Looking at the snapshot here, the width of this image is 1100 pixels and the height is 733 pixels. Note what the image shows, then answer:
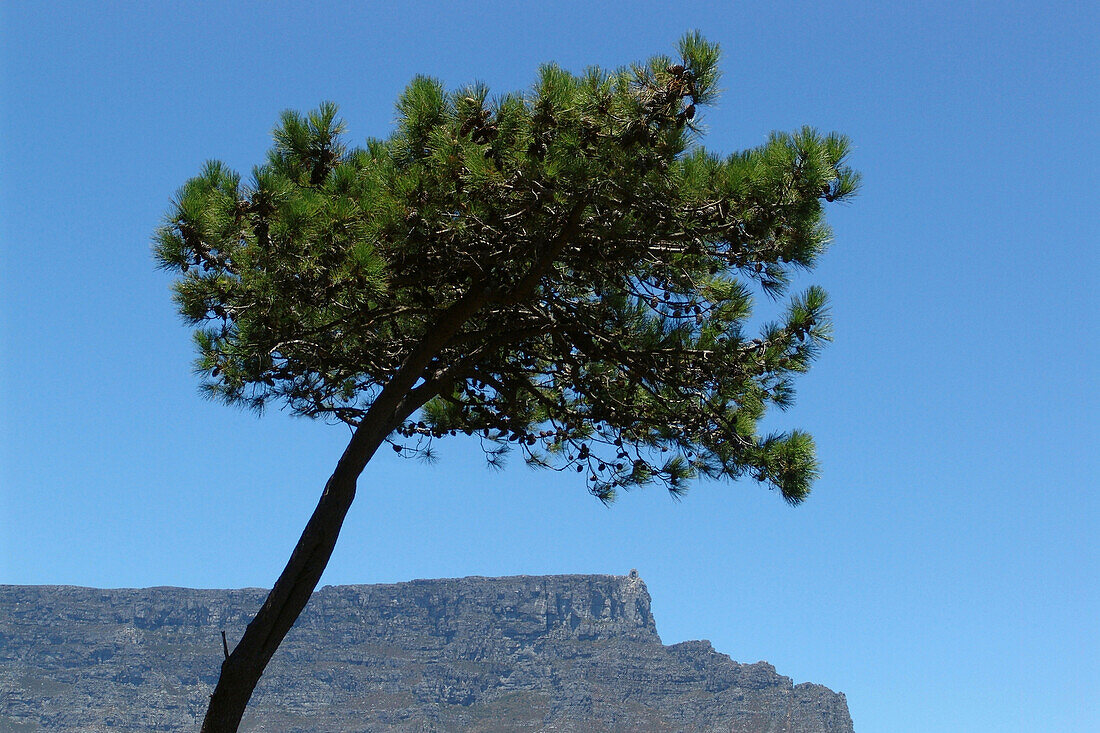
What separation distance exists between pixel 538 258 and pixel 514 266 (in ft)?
1.12

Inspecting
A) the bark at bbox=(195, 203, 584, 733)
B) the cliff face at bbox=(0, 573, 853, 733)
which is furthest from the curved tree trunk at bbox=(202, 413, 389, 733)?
the cliff face at bbox=(0, 573, 853, 733)

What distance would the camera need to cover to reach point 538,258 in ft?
24.1

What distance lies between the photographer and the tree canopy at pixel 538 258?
6.90 meters

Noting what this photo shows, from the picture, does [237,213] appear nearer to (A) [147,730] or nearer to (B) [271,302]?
(B) [271,302]

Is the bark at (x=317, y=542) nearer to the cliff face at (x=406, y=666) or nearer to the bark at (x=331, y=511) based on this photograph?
the bark at (x=331, y=511)

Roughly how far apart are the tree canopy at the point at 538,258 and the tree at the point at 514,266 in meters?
0.02

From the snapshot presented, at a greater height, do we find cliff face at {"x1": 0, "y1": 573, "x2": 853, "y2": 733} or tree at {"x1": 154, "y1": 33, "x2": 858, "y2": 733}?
cliff face at {"x1": 0, "y1": 573, "x2": 853, "y2": 733}

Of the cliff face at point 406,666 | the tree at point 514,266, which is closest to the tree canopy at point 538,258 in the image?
the tree at point 514,266

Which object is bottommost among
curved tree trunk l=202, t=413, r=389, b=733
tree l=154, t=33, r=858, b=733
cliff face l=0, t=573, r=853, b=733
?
curved tree trunk l=202, t=413, r=389, b=733

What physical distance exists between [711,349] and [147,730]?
174063mm

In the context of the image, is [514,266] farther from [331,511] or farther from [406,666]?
[406,666]

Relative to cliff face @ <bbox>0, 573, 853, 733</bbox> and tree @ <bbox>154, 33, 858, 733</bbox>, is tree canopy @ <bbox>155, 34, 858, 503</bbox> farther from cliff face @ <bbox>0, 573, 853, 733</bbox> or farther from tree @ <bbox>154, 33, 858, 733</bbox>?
cliff face @ <bbox>0, 573, 853, 733</bbox>

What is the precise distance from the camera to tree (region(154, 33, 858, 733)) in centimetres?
686

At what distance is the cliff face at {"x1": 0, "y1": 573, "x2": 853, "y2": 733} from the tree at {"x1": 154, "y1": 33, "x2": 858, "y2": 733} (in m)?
161
